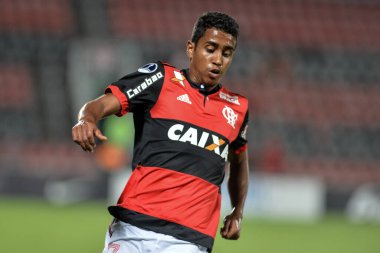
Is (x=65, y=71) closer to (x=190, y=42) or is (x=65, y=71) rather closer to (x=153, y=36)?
(x=153, y=36)

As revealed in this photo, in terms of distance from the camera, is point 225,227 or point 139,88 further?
point 225,227

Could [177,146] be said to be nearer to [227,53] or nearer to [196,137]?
[196,137]

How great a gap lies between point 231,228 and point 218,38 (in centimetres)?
109

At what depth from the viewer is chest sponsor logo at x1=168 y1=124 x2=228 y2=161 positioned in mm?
3846

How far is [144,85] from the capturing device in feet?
12.6

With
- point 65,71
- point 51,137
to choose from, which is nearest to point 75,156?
point 51,137

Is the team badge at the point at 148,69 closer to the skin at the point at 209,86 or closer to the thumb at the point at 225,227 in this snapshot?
the skin at the point at 209,86

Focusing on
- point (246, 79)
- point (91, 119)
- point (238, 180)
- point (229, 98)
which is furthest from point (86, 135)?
point (246, 79)

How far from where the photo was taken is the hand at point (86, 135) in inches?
125

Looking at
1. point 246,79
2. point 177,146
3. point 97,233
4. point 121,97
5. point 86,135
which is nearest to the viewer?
point 86,135

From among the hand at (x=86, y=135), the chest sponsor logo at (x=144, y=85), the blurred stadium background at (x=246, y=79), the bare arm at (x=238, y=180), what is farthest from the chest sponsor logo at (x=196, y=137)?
the blurred stadium background at (x=246, y=79)

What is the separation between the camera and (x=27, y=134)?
57.7 feet

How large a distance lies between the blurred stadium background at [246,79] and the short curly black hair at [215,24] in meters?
10.2

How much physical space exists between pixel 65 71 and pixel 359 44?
796 centimetres
